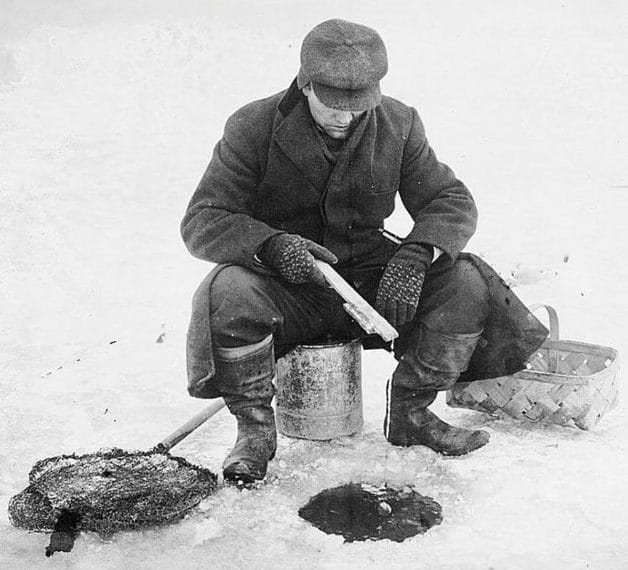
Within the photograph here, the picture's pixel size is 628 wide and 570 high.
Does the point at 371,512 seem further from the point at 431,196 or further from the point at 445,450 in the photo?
the point at 431,196

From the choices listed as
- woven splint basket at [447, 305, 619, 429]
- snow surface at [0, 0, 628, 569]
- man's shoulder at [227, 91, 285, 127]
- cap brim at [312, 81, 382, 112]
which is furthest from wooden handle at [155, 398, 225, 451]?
cap brim at [312, 81, 382, 112]

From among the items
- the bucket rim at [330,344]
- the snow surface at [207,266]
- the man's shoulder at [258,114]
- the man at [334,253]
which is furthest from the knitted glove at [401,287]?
the man's shoulder at [258,114]

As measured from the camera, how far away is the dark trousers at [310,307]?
3.13m

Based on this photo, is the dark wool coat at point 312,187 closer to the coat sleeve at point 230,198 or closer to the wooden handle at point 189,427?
the coat sleeve at point 230,198

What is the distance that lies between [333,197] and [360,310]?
1.63ft

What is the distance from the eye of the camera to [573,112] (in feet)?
25.5

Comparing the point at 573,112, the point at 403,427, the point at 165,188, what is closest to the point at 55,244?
the point at 165,188

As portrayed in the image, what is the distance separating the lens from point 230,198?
10.9 ft

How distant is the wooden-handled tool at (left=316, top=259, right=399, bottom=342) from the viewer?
303 cm

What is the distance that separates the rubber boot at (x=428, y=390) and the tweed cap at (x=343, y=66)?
0.84m

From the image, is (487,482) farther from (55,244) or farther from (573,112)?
(573,112)

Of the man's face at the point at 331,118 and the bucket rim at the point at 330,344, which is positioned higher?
the man's face at the point at 331,118

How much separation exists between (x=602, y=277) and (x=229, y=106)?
4.03m

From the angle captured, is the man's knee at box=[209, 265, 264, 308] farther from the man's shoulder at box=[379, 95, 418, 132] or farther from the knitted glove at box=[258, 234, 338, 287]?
the man's shoulder at box=[379, 95, 418, 132]
